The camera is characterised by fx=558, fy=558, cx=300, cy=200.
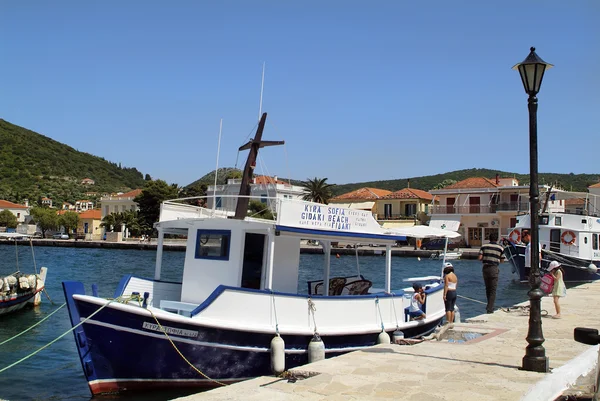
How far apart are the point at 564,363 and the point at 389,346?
271cm

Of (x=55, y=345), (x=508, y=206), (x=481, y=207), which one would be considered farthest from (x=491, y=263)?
(x=481, y=207)

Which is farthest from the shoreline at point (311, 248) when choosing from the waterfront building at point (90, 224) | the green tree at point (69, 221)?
the waterfront building at point (90, 224)

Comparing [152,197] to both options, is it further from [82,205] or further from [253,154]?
[253,154]

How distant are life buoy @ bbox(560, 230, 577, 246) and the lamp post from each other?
89.2 ft

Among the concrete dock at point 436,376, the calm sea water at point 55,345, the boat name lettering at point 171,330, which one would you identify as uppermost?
the boat name lettering at point 171,330

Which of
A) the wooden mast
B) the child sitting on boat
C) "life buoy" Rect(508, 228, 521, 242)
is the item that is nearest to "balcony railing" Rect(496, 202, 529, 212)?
"life buoy" Rect(508, 228, 521, 242)

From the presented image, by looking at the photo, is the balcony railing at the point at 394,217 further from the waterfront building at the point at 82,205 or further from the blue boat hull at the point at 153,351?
the waterfront building at the point at 82,205

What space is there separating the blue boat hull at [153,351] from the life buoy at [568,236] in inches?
1073

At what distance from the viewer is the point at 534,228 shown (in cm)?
743

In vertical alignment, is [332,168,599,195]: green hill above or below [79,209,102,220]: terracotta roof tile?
above

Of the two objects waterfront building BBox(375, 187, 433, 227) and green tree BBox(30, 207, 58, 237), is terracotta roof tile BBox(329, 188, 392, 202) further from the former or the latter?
green tree BBox(30, 207, 58, 237)

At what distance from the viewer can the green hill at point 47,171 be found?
139 metres

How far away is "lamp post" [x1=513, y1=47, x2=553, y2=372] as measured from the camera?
7.23 metres

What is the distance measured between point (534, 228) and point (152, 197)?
7220 centimetres
